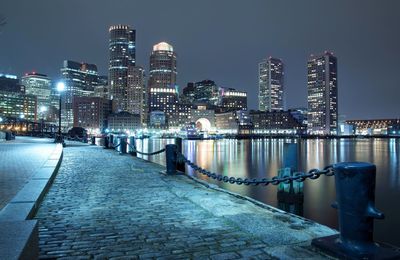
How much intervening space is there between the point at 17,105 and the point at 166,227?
19443 cm

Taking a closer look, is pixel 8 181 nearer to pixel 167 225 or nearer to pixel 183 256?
pixel 167 225

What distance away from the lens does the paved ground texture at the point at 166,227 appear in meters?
4.92

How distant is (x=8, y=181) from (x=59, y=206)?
337 centimetres

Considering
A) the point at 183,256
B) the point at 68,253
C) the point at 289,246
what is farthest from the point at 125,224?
the point at 289,246

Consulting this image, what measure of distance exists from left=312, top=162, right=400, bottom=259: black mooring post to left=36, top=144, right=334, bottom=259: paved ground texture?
468mm

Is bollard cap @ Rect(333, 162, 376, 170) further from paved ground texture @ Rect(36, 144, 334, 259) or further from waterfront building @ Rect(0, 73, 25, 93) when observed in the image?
waterfront building @ Rect(0, 73, 25, 93)

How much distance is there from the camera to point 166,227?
20.4 ft

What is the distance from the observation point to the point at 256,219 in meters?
6.64

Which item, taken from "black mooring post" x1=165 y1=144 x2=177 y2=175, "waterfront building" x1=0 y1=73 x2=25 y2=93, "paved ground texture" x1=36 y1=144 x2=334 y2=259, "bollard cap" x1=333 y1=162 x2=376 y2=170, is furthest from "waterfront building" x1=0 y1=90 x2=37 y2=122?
"bollard cap" x1=333 y1=162 x2=376 y2=170

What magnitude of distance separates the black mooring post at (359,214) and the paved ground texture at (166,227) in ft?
1.54

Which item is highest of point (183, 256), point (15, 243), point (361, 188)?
point (361, 188)

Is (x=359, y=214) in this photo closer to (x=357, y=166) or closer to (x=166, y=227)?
(x=357, y=166)

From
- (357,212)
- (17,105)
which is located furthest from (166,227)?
(17,105)

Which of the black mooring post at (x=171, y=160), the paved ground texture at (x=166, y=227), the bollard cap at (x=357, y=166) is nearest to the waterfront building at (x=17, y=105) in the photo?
the black mooring post at (x=171, y=160)
